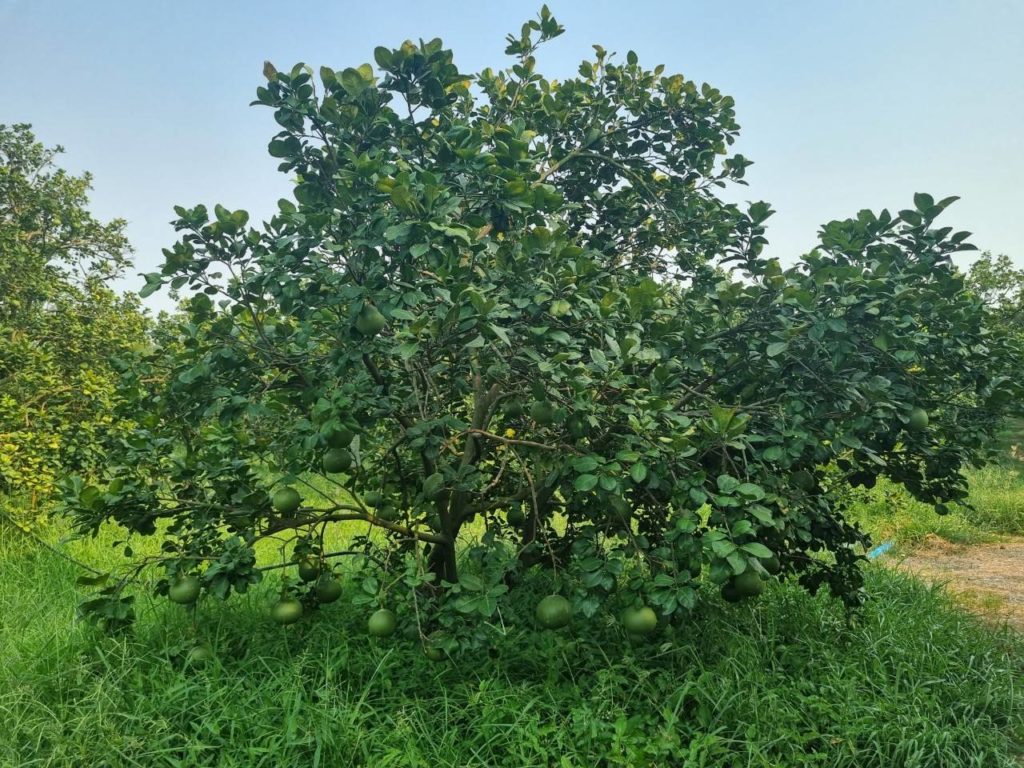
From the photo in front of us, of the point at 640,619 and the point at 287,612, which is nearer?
the point at 640,619

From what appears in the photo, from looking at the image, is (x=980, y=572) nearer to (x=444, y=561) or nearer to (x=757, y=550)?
(x=444, y=561)

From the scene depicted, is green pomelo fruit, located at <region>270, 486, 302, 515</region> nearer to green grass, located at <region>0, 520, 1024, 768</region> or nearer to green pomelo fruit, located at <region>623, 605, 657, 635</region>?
Result: green grass, located at <region>0, 520, 1024, 768</region>

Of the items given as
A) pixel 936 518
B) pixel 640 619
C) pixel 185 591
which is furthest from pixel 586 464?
pixel 936 518

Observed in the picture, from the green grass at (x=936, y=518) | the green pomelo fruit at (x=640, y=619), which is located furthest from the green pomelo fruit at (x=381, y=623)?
the green grass at (x=936, y=518)

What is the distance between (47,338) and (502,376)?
5423 millimetres

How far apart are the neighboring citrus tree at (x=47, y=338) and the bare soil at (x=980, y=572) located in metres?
Answer: 5.24

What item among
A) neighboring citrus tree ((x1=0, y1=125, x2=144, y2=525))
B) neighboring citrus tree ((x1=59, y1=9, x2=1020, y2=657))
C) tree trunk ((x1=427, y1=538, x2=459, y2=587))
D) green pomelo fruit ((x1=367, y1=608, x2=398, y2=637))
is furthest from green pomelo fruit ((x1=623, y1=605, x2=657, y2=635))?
neighboring citrus tree ((x1=0, y1=125, x2=144, y2=525))

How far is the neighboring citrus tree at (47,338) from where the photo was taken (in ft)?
15.6

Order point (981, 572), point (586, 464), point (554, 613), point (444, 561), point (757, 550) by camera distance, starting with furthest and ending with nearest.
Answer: point (981, 572), point (444, 561), point (554, 613), point (586, 464), point (757, 550)

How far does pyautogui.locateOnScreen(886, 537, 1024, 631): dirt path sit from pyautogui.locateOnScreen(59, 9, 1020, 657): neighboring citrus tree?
2.04 m

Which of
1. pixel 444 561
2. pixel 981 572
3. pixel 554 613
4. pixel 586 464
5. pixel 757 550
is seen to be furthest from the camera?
pixel 981 572

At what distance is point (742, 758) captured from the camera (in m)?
2.33

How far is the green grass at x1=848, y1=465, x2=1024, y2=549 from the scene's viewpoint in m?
6.83

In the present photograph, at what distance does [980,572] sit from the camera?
5.73 metres
